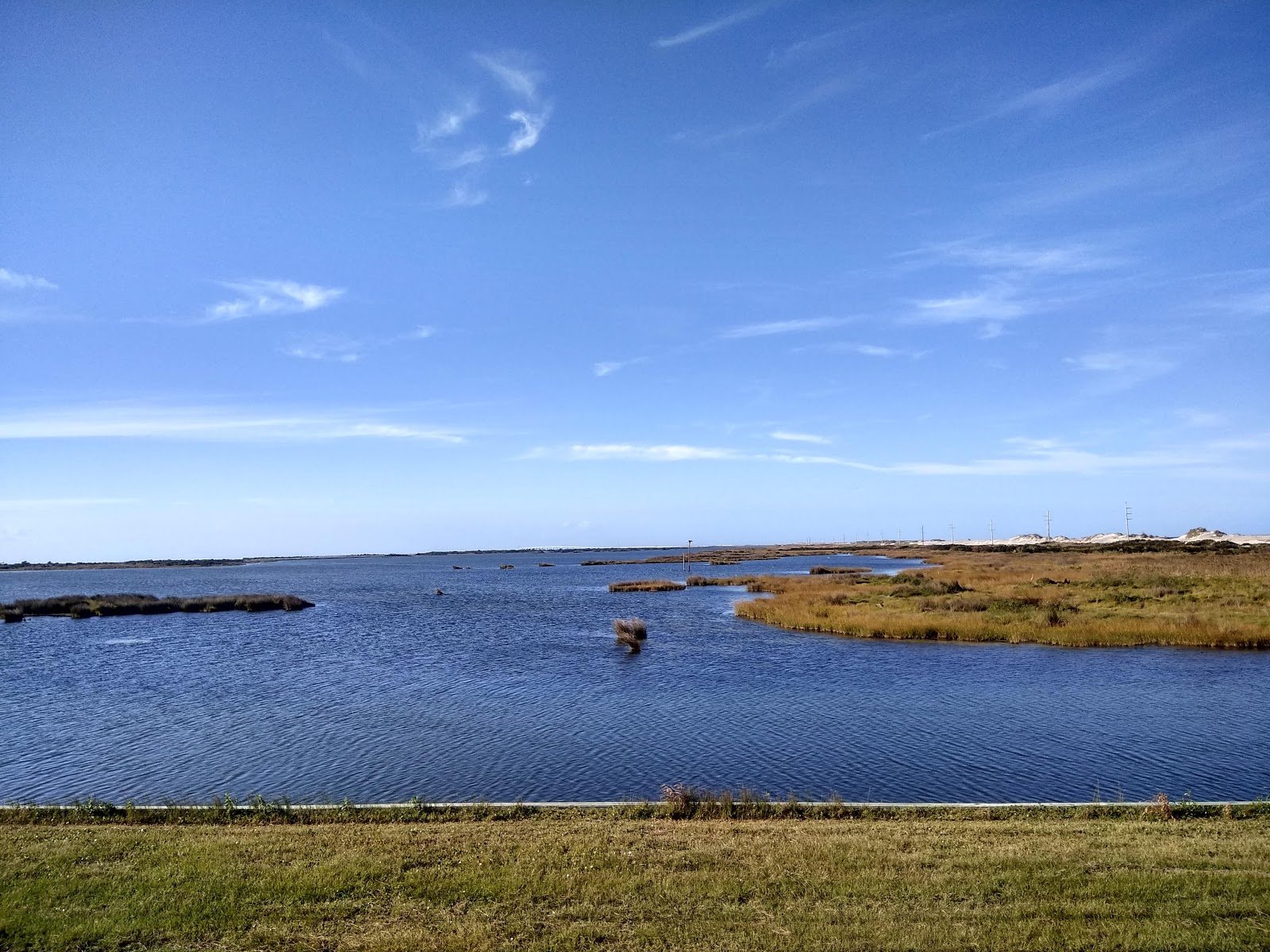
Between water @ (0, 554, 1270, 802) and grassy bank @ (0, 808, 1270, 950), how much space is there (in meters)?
5.23

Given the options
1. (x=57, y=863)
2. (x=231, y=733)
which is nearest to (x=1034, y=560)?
(x=231, y=733)

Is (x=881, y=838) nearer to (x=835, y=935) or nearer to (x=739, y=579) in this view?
(x=835, y=935)

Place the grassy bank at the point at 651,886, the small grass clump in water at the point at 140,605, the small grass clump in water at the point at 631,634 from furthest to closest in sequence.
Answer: the small grass clump in water at the point at 140,605, the small grass clump in water at the point at 631,634, the grassy bank at the point at 651,886

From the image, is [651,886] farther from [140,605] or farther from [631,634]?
[140,605]

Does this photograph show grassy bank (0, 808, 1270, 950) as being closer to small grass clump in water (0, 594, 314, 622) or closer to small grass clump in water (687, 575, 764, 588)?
small grass clump in water (0, 594, 314, 622)

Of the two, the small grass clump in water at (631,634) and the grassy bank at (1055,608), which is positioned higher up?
the grassy bank at (1055,608)

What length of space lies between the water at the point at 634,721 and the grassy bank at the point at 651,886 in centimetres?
523

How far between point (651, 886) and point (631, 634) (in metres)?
35.0

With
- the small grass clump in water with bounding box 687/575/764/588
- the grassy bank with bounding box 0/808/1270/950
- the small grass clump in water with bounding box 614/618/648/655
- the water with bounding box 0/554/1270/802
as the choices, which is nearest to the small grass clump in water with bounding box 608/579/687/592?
the small grass clump in water with bounding box 687/575/764/588

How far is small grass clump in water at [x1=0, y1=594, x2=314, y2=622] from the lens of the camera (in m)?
78.6

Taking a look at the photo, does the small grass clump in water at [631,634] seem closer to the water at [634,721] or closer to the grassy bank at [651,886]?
the water at [634,721]

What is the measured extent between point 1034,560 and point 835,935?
109 meters

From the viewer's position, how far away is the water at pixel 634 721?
62.3ft

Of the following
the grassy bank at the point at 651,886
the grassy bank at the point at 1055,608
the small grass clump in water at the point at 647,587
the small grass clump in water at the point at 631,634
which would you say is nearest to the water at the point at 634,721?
the small grass clump in water at the point at 631,634
